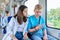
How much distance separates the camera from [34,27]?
1.88 m

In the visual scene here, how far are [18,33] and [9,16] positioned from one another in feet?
1.09

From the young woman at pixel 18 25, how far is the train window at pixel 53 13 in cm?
40

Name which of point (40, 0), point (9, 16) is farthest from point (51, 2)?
point (9, 16)

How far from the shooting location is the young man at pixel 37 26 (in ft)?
6.08

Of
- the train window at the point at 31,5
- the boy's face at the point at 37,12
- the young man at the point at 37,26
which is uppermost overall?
the train window at the point at 31,5

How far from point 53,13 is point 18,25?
2.08ft

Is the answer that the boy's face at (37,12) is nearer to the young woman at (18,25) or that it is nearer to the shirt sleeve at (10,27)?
the young woman at (18,25)

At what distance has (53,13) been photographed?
1895 millimetres

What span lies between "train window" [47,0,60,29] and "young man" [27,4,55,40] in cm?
13

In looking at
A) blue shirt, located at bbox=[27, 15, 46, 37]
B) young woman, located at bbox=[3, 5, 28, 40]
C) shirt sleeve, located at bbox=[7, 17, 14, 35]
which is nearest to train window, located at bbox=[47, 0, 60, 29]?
blue shirt, located at bbox=[27, 15, 46, 37]

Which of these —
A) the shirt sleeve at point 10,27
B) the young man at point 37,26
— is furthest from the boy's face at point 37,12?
the shirt sleeve at point 10,27

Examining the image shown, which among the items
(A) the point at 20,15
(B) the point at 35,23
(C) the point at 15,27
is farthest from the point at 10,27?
(B) the point at 35,23

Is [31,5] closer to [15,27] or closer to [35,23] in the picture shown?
[35,23]

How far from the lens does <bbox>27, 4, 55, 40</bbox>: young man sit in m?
1.85
